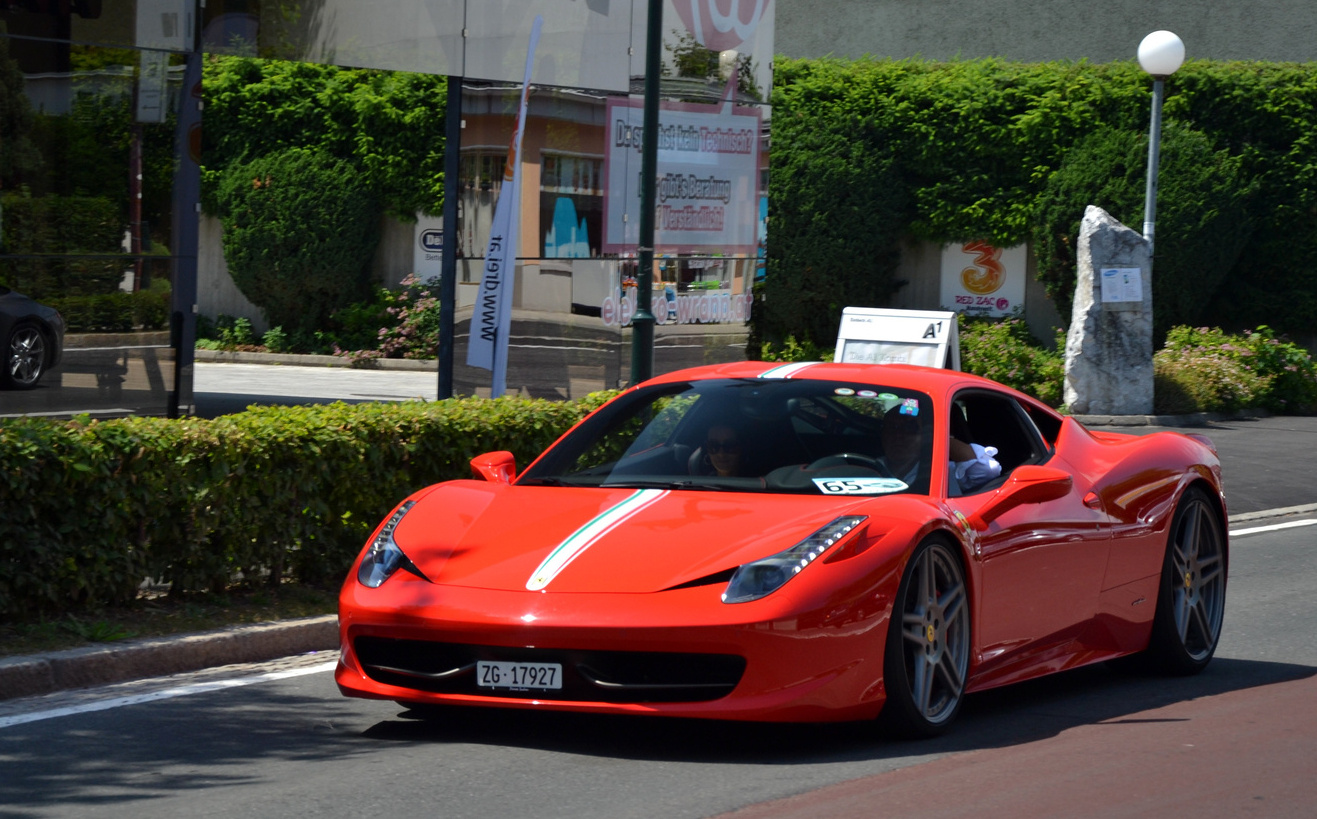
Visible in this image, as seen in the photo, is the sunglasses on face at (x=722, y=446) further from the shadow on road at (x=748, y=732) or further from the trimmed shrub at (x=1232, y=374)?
the trimmed shrub at (x=1232, y=374)

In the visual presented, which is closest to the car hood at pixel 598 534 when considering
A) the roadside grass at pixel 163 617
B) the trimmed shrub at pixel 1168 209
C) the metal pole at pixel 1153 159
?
the roadside grass at pixel 163 617

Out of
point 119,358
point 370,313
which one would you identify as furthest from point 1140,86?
point 119,358

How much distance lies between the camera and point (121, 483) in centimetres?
755

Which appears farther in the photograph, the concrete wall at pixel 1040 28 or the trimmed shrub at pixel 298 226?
the concrete wall at pixel 1040 28

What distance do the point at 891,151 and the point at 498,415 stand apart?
19.2 meters

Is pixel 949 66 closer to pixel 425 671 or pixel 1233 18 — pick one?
pixel 1233 18

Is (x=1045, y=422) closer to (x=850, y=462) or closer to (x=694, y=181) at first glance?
(x=850, y=462)

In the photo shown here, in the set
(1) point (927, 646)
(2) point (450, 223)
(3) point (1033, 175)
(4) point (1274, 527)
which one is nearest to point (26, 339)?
(2) point (450, 223)

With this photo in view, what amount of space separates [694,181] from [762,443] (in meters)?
12.7

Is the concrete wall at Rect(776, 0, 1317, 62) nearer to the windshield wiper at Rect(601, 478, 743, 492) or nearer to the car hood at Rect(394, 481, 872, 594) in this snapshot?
the windshield wiper at Rect(601, 478, 743, 492)

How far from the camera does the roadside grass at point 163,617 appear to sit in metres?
7.17

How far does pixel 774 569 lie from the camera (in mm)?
5625

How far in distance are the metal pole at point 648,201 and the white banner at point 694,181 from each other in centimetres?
586

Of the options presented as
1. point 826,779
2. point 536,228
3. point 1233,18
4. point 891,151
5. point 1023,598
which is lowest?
point 826,779
